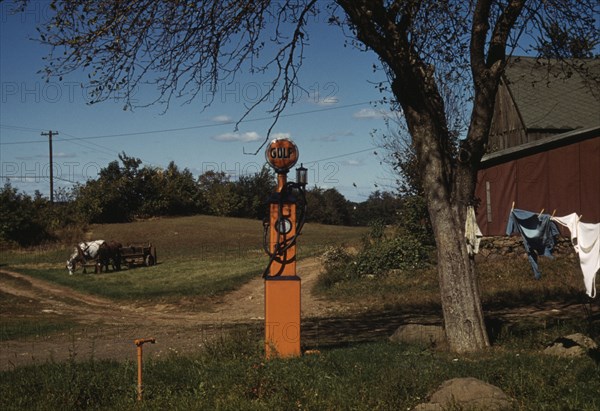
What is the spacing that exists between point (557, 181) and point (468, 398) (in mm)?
17440

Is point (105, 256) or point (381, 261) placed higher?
point (381, 261)

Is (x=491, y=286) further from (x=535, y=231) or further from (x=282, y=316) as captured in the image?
(x=282, y=316)

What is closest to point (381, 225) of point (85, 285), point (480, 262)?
point (480, 262)

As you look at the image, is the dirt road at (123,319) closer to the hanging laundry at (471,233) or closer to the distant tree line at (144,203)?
the hanging laundry at (471,233)

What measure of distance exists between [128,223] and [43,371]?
2258 inches

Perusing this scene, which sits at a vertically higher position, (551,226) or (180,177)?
(180,177)

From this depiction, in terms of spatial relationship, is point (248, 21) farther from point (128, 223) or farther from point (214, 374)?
point (128, 223)

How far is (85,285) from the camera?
1051 inches

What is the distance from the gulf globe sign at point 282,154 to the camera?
9320 millimetres

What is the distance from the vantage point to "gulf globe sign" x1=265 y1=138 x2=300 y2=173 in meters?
9.32

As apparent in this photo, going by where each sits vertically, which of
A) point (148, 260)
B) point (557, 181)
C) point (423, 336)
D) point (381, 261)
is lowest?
point (423, 336)

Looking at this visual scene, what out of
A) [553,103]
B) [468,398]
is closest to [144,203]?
[553,103]

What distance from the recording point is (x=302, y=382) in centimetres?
740

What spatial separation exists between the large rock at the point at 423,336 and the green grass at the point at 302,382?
4.15 ft
